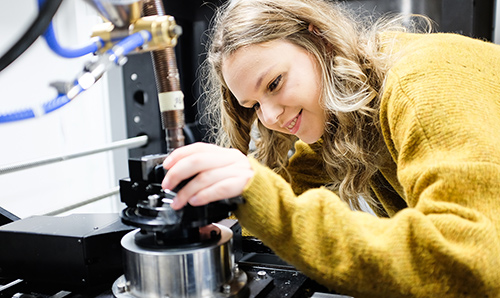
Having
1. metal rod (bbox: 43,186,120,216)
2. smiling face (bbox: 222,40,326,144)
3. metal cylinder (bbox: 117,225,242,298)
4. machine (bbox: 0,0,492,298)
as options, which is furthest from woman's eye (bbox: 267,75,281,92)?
metal rod (bbox: 43,186,120,216)

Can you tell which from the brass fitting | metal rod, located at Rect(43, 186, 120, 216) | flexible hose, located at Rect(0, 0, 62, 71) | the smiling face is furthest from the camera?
metal rod, located at Rect(43, 186, 120, 216)

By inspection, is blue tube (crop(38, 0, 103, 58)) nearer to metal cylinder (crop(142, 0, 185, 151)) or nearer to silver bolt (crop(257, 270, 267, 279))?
metal cylinder (crop(142, 0, 185, 151))

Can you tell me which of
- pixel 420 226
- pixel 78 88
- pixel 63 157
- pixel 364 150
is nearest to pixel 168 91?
pixel 78 88

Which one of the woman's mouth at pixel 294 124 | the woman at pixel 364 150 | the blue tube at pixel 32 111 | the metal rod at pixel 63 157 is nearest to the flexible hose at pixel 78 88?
the blue tube at pixel 32 111

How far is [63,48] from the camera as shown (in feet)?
1.81

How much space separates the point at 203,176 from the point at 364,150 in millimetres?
523

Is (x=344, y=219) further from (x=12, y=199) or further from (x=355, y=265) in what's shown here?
(x=12, y=199)

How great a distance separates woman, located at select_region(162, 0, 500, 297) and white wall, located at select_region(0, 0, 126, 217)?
611 millimetres

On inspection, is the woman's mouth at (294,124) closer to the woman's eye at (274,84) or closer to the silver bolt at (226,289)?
the woman's eye at (274,84)

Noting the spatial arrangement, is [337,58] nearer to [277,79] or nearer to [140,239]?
[277,79]

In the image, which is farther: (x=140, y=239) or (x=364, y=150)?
(x=364, y=150)

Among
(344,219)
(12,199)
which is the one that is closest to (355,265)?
(344,219)

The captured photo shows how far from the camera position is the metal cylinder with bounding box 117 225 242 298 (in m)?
0.52

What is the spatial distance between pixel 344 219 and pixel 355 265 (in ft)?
0.17
